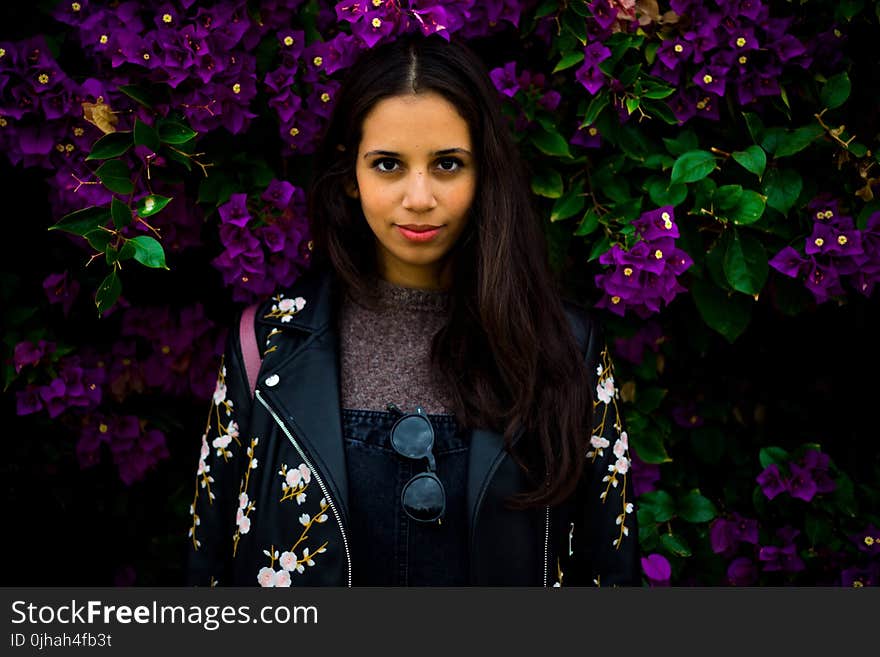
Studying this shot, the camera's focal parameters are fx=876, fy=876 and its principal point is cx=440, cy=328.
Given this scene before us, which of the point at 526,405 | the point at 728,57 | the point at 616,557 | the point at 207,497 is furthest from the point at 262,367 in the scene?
the point at 728,57

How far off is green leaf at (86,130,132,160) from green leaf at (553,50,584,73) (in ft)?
2.40

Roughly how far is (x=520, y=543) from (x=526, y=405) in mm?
208

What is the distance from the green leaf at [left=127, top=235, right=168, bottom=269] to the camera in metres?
1.34

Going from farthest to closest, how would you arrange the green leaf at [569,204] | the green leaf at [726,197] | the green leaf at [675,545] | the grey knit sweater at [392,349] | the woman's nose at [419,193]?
the green leaf at [675,545], the green leaf at [569,204], the green leaf at [726,197], the grey knit sweater at [392,349], the woman's nose at [419,193]

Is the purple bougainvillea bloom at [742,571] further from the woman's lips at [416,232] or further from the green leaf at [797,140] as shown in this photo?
the woman's lips at [416,232]

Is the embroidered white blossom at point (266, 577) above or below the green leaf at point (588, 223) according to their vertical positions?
below

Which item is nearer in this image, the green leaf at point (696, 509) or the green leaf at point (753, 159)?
the green leaf at point (753, 159)

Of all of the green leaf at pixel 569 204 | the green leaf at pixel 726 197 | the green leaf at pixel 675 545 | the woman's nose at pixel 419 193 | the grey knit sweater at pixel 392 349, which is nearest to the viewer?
the woman's nose at pixel 419 193

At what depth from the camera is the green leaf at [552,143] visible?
1.56m

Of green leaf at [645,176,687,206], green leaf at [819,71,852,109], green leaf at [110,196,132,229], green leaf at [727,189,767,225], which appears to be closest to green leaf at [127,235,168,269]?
green leaf at [110,196,132,229]

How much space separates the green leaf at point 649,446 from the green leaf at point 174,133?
3.26 feet

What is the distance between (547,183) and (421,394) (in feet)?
1.61

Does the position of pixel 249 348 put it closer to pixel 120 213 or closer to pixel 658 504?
pixel 120 213

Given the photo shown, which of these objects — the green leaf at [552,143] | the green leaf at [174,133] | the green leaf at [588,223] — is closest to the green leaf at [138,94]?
the green leaf at [174,133]
